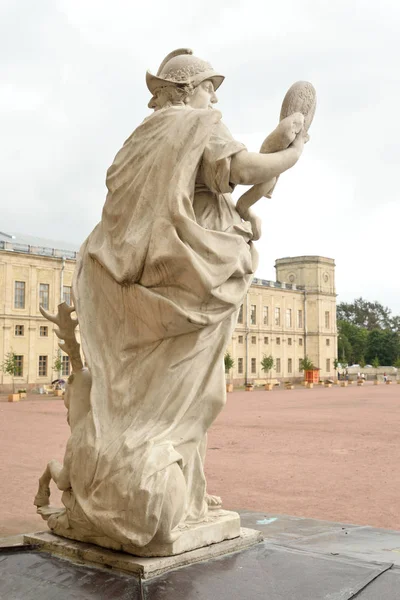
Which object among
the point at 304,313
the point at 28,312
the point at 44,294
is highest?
the point at 304,313

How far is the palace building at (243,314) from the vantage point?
35.0 meters

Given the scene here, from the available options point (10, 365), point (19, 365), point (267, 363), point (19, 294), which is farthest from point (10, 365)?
point (267, 363)

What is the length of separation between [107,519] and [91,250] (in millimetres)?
1144

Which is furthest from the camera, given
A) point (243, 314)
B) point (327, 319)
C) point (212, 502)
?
point (327, 319)

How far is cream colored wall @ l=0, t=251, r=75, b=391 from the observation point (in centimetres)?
3450

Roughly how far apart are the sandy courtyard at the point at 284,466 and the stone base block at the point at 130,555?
170cm

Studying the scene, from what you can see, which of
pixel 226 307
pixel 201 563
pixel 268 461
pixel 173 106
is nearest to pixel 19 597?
pixel 201 563

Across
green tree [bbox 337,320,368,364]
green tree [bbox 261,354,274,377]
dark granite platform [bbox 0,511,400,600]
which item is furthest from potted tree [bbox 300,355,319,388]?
dark granite platform [bbox 0,511,400,600]

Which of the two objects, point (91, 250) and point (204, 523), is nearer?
point (204, 523)

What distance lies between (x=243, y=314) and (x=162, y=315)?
46736mm

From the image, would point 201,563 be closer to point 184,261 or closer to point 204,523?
point 204,523

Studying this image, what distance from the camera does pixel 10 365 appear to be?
31516mm

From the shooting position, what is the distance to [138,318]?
265 cm

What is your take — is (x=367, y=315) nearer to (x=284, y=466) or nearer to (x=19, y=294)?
(x=19, y=294)
